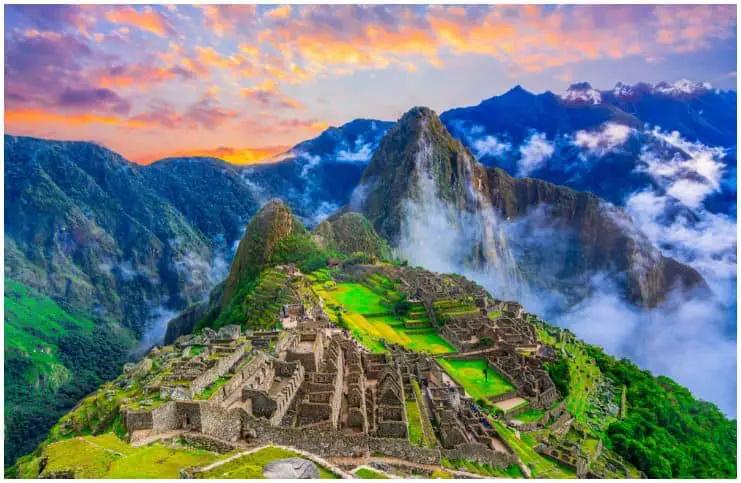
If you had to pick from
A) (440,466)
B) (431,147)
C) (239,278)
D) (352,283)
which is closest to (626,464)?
(440,466)

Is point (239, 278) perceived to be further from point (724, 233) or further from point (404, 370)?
point (724, 233)

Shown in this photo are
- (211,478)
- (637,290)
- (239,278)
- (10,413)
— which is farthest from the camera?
(637,290)

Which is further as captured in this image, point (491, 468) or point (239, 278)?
point (239, 278)

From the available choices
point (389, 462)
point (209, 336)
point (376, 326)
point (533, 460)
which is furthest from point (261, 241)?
point (389, 462)

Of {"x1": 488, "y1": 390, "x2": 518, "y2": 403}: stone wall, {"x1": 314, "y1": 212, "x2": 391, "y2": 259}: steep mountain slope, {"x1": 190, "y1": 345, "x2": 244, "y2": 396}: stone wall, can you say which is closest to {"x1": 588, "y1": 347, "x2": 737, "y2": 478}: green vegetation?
{"x1": 488, "y1": 390, "x2": 518, "y2": 403}: stone wall

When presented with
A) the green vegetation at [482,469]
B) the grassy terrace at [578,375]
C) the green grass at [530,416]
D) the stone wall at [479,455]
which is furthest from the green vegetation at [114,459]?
the grassy terrace at [578,375]
